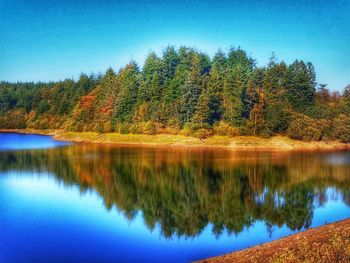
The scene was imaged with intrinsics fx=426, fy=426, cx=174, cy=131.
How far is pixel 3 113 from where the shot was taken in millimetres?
161625

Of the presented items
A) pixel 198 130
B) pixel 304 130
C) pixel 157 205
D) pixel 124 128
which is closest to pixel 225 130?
pixel 198 130

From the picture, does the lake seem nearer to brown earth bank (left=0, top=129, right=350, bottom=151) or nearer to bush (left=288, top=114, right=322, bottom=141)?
brown earth bank (left=0, top=129, right=350, bottom=151)

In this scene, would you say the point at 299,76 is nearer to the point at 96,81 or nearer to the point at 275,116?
the point at 275,116

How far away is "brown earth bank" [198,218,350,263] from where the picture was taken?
15.3 metres

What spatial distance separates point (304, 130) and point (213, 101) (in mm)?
18629

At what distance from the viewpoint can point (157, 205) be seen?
30125mm

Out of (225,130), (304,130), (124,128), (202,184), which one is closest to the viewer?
(202,184)

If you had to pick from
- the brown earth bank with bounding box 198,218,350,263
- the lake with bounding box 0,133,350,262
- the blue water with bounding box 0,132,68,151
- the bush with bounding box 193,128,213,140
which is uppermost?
the bush with bounding box 193,128,213,140

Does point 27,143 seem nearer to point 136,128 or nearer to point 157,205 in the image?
point 136,128

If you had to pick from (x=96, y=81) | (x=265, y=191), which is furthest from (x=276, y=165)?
(x=96, y=81)

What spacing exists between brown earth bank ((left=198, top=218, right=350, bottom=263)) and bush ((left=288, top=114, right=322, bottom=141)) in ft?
191

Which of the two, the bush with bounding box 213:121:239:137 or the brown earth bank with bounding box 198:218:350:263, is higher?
the bush with bounding box 213:121:239:137

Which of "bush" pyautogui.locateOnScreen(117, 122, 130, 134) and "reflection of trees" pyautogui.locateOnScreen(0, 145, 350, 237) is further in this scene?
"bush" pyautogui.locateOnScreen(117, 122, 130, 134)

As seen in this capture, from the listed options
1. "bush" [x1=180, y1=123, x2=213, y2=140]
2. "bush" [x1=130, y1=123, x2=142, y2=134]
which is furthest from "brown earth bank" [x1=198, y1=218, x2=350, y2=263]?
"bush" [x1=130, y1=123, x2=142, y2=134]
